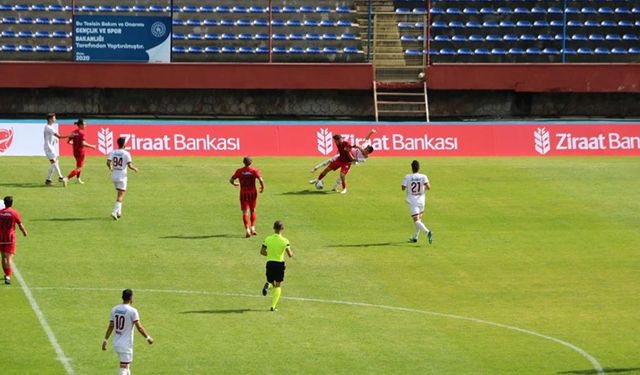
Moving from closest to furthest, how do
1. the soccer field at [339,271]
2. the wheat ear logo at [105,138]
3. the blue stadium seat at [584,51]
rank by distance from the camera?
1. the soccer field at [339,271]
2. the wheat ear logo at [105,138]
3. the blue stadium seat at [584,51]

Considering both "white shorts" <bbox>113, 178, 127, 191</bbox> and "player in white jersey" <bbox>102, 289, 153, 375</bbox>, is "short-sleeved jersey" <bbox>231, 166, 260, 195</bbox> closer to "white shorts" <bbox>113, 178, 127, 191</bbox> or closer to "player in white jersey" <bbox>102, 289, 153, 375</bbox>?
"white shorts" <bbox>113, 178, 127, 191</bbox>

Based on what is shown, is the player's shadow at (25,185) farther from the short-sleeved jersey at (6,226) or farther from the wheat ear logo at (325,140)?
the short-sleeved jersey at (6,226)

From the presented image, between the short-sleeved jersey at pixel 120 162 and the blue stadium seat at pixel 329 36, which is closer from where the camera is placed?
the short-sleeved jersey at pixel 120 162

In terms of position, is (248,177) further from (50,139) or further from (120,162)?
(50,139)

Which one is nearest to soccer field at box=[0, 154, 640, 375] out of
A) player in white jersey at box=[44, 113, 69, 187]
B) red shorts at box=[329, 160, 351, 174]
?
player in white jersey at box=[44, 113, 69, 187]

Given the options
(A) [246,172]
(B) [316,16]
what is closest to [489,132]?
(B) [316,16]

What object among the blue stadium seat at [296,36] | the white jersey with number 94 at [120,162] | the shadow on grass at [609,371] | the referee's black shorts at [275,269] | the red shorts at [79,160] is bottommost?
the shadow on grass at [609,371]

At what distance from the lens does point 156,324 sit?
28.7 m

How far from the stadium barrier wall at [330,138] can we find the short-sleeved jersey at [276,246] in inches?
822

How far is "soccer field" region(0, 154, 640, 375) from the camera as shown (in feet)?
87.7

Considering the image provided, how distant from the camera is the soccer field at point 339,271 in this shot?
26.7 metres

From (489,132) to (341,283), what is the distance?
20.5 meters

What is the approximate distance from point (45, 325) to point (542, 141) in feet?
92.1

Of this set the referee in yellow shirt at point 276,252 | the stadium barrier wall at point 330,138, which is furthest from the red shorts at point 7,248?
the stadium barrier wall at point 330,138
